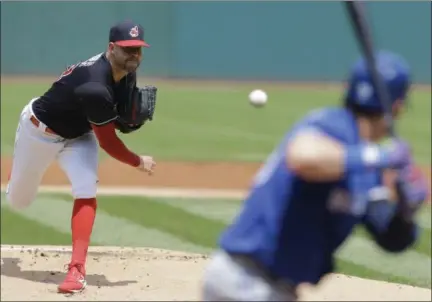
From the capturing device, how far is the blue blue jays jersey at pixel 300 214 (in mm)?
2799

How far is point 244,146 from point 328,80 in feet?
49.5

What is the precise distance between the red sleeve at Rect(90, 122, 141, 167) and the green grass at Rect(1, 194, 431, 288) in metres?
2.10

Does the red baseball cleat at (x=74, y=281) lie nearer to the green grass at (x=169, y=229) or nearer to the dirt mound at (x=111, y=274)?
the dirt mound at (x=111, y=274)

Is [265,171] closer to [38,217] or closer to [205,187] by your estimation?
[38,217]

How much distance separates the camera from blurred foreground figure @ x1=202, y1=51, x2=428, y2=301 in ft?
8.81

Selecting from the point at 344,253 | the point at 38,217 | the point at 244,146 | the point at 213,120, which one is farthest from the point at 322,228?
the point at 213,120

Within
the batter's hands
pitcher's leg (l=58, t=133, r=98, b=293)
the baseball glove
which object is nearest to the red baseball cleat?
pitcher's leg (l=58, t=133, r=98, b=293)

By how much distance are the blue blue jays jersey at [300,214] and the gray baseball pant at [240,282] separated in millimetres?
42

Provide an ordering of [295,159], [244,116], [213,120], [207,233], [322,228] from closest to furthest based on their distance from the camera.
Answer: [295,159], [322,228], [207,233], [213,120], [244,116]

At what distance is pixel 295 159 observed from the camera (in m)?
2.64

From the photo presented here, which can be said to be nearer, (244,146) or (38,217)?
(38,217)

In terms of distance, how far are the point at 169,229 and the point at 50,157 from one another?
2734 mm

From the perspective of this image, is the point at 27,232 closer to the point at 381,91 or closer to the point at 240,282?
the point at 240,282

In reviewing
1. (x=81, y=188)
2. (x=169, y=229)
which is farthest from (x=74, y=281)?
(x=169, y=229)
